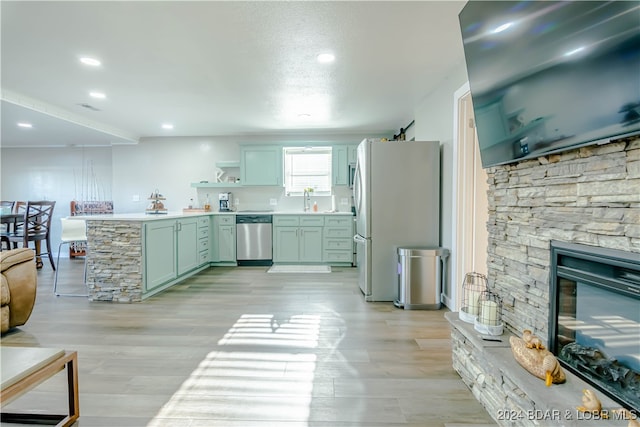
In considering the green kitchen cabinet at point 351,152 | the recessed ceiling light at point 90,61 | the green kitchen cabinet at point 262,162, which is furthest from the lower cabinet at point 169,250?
the green kitchen cabinet at point 351,152

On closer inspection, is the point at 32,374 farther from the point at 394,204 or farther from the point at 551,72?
the point at 394,204

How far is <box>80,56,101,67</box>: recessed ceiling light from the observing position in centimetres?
260

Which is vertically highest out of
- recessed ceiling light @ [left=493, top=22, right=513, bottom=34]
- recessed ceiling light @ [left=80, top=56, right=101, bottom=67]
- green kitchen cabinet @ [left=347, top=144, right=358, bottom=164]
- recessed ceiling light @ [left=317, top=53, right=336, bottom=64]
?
recessed ceiling light @ [left=80, top=56, right=101, bottom=67]

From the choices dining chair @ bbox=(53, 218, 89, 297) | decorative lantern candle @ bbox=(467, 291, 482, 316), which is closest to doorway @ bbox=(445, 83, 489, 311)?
decorative lantern candle @ bbox=(467, 291, 482, 316)

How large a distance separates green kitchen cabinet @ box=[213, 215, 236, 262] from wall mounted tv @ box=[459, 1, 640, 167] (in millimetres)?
4344

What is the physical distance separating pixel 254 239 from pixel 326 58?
3.37 m

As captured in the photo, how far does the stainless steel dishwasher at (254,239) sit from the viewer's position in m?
5.14

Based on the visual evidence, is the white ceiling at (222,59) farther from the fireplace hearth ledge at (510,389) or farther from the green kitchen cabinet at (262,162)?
the fireplace hearth ledge at (510,389)

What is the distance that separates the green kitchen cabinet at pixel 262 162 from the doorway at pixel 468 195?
10.9 ft

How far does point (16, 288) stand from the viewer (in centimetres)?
252

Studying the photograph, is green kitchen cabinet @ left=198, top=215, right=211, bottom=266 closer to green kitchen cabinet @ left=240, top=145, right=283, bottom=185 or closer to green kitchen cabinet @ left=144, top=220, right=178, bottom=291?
green kitchen cabinet @ left=144, top=220, right=178, bottom=291

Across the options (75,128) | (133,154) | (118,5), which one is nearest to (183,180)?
(133,154)

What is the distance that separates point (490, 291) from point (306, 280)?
2.66 metres

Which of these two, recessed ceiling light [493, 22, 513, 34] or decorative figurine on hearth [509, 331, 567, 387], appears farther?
recessed ceiling light [493, 22, 513, 34]
